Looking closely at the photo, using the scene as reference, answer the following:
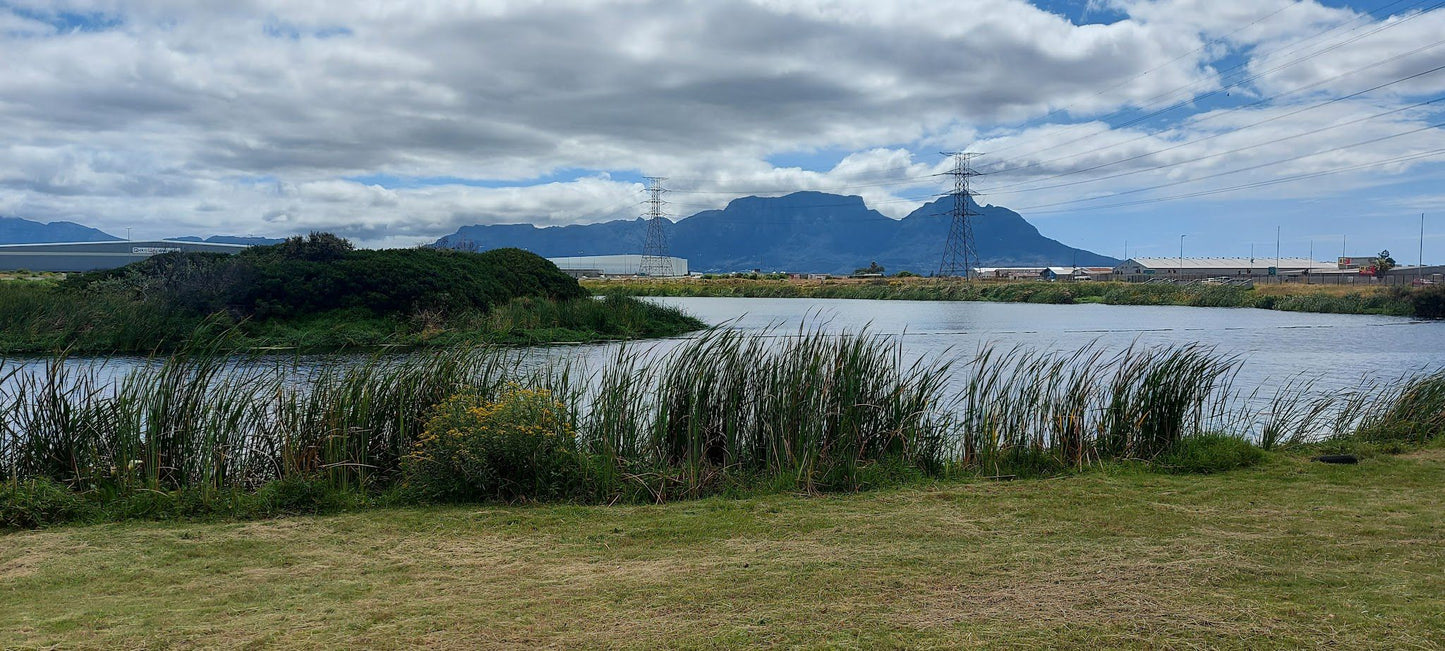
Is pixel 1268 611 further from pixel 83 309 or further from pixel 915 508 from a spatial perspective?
pixel 83 309

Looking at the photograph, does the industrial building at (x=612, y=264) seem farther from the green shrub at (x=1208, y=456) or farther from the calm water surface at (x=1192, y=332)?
the green shrub at (x=1208, y=456)

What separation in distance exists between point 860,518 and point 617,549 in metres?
2.05

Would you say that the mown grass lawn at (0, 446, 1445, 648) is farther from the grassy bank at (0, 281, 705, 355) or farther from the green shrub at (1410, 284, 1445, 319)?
the green shrub at (1410, 284, 1445, 319)

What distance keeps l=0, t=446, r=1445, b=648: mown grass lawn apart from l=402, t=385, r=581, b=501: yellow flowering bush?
0.38m

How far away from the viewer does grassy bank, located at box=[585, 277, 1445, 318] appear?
52.7 meters

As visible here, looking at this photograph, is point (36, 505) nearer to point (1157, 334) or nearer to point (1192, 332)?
point (1157, 334)

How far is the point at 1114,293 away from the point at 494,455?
7006 cm

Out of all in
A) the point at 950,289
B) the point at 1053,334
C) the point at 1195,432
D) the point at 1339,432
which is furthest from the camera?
the point at 950,289

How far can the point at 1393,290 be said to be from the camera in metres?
54.7

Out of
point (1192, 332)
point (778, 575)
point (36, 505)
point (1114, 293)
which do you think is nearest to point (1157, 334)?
point (1192, 332)

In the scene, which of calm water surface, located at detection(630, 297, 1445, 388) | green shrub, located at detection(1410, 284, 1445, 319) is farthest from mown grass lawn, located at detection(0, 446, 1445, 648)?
green shrub, located at detection(1410, 284, 1445, 319)

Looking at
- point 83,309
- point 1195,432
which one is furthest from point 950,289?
point 1195,432

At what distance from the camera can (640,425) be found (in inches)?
368

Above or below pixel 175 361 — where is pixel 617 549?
below
